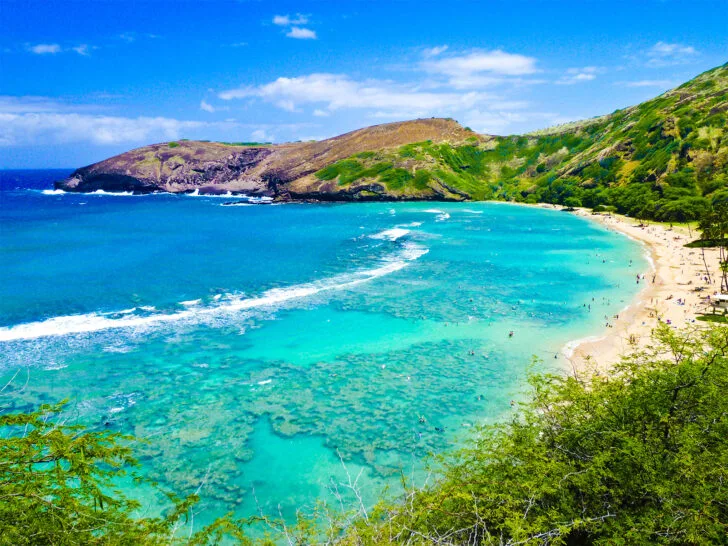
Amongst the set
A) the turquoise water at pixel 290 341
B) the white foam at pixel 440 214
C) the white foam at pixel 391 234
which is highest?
the white foam at pixel 440 214

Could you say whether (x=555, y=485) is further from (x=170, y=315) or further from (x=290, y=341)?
(x=170, y=315)

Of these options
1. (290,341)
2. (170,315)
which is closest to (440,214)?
(170,315)

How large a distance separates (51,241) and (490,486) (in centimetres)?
11193

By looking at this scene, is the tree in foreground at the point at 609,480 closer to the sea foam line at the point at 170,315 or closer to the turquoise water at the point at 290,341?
the turquoise water at the point at 290,341

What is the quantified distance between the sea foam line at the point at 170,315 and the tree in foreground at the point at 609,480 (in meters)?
41.0

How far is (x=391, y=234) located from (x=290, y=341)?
226ft

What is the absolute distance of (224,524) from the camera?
15219mm

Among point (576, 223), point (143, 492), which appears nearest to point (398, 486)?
point (143, 492)

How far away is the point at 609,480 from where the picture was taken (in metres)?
17.5

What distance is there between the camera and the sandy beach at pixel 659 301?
136 feet

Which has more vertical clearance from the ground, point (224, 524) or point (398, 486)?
point (224, 524)

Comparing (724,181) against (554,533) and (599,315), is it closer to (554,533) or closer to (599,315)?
(599,315)

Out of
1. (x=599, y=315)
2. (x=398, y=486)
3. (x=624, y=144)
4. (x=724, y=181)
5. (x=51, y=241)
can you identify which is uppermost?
(x=624, y=144)

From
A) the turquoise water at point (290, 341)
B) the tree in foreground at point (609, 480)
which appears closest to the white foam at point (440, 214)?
the turquoise water at point (290, 341)
